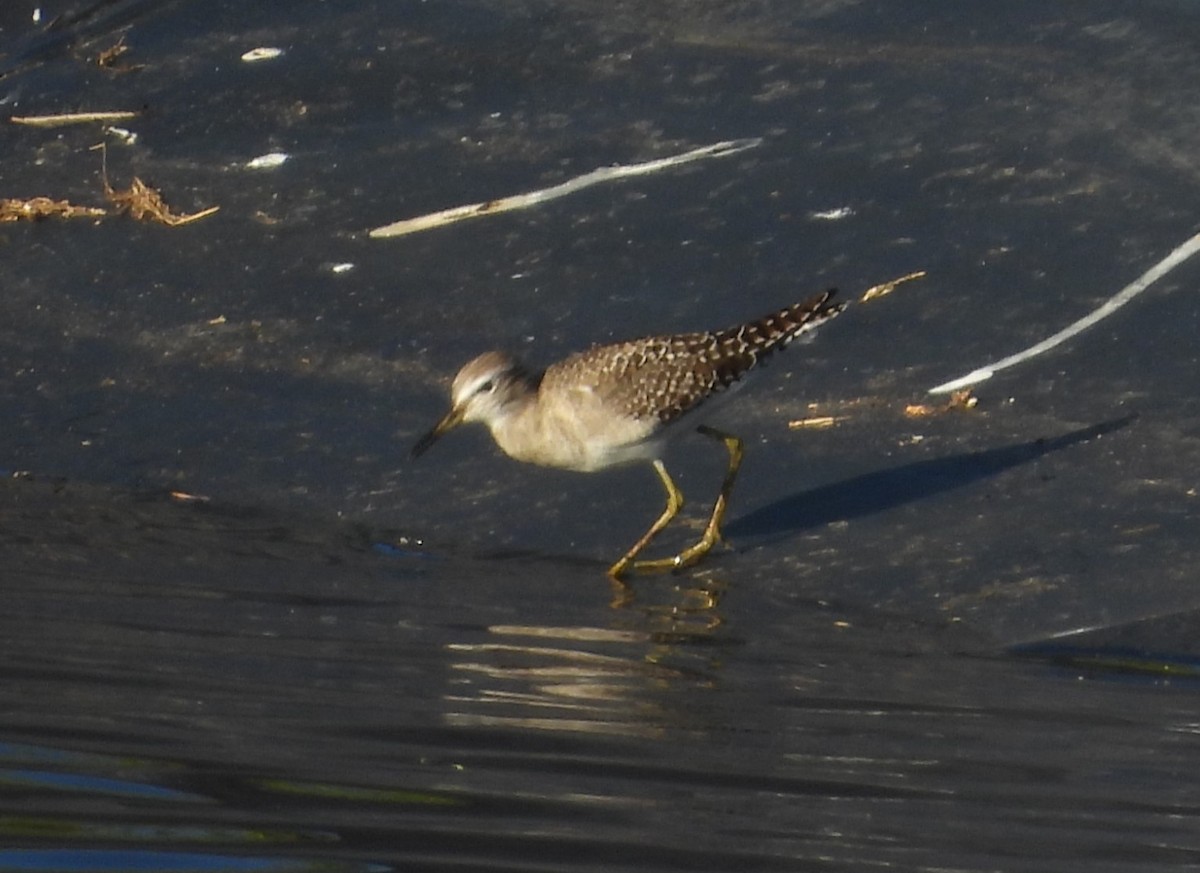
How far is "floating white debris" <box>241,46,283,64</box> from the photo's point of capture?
36.6 feet

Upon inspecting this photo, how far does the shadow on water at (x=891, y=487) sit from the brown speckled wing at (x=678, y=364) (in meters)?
0.51

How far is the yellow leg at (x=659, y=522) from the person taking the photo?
7125 millimetres

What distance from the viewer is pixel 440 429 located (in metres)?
7.74

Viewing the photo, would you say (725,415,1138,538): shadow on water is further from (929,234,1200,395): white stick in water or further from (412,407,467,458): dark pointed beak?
(412,407,467,458): dark pointed beak

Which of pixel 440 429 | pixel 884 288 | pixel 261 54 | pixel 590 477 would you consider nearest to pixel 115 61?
pixel 261 54

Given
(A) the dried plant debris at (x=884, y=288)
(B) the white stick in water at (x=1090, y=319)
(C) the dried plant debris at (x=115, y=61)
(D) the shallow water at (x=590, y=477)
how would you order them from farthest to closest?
(C) the dried plant debris at (x=115, y=61) < (A) the dried plant debris at (x=884, y=288) < (B) the white stick in water at (x=1090, y=319) < (D) the shallow water at (x=590, y=477)

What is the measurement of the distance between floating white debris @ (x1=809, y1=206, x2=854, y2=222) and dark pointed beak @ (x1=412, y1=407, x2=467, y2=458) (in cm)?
212

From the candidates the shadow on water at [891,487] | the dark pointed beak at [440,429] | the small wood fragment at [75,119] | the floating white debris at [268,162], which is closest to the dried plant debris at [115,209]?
the floating white debris at [268,162]

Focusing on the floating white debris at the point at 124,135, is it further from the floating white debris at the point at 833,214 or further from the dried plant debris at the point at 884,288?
the dried plant debris at the point at 884,288

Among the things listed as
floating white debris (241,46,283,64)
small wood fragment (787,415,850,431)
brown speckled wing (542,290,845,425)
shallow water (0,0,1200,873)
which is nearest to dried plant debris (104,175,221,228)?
shallow water (0,0,1200,873)

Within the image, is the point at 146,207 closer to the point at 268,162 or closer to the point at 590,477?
the point at 268,162

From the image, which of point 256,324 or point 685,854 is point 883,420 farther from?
point 685,854

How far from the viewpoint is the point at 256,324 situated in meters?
8.98

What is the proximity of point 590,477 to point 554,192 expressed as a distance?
2019 mm
